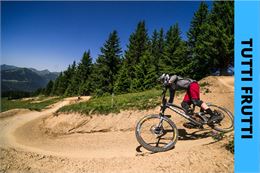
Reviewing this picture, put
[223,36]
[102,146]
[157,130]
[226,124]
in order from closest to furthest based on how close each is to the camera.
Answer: [157,130], [226,124], [102,146], [223,36]

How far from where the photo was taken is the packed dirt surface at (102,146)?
5.86 meters

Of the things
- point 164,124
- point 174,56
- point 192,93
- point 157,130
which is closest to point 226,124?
point 192,93

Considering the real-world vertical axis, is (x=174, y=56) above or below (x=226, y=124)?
above

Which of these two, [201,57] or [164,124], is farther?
[201,57]

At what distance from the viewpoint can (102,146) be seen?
37.7 ft

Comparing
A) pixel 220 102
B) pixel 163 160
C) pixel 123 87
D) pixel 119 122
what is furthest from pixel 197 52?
pixel 163 160

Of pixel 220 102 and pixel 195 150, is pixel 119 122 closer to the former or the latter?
pixel 220 102

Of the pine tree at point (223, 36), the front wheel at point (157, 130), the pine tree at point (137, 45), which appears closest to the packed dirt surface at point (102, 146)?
the front wheel at point (157, 130)

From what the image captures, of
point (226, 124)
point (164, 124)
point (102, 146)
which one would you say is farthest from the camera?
point (102, 146)

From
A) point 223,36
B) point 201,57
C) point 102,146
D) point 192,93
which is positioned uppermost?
point 223,36

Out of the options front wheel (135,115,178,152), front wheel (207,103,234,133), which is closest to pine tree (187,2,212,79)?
front wheel (207,103,234,133)

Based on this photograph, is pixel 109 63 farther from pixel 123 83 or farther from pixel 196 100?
pixel 196 100

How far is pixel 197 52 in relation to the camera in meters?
38.2

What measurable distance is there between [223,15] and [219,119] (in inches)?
1265
